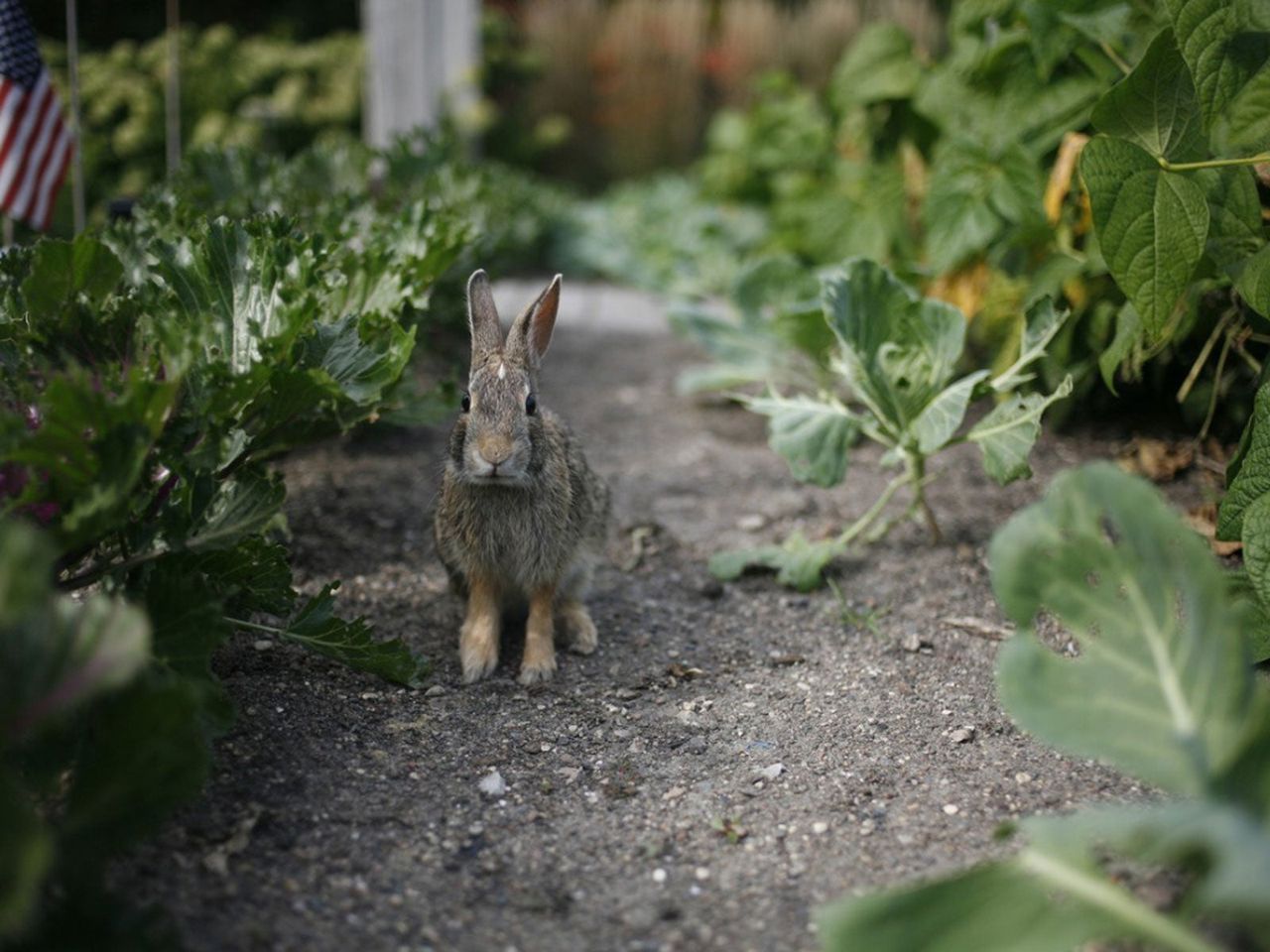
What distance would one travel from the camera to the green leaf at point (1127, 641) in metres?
1.91

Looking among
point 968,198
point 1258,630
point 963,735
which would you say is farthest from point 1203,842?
point 968,198

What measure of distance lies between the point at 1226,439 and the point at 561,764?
9.86 feet

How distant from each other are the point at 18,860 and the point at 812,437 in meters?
2.84

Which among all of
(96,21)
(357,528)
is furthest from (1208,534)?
(96,21)

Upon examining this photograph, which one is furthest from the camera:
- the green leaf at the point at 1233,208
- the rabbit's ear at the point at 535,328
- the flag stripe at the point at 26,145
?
the flag stripe at the point at 26,145

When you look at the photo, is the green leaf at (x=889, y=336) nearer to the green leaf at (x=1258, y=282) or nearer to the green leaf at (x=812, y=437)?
the green leaf at (x=812, y=437)

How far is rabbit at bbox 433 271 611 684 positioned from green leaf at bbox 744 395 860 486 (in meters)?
0.74

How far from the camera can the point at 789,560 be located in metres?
3.94

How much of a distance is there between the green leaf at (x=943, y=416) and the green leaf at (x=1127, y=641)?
63.3 inches

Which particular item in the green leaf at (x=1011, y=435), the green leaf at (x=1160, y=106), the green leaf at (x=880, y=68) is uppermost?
the green leaf at (x=1160, y=106)

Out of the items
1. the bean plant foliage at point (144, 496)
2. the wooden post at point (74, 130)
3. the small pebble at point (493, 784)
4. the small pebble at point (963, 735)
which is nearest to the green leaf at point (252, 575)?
the bean plant foliage at point (144, 496)

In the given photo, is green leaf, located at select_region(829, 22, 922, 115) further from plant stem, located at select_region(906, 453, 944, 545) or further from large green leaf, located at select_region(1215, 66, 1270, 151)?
large green leaf, located at select_region(1215, 66, 1270, 151)

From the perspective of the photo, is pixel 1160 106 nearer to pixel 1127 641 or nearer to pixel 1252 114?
pixel 1252 114

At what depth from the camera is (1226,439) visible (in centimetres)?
440
